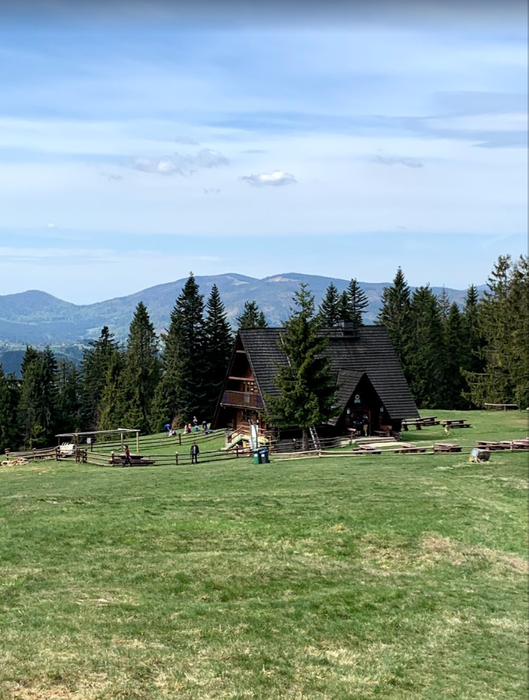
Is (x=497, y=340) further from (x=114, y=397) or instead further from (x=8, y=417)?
(x=8, y=417)

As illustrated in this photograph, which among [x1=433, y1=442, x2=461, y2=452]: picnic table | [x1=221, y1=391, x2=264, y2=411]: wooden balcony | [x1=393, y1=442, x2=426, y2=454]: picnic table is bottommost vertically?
[x1=393, y1=442, x2=426, y2=454]: picnic table

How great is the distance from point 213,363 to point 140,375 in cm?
1039

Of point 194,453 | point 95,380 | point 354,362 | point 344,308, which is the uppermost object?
point 344,308

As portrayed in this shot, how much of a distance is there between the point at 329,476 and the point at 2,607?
16825 mm

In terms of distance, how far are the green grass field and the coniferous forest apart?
4461 cm

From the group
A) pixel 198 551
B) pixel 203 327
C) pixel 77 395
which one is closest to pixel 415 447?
pixel 198 551

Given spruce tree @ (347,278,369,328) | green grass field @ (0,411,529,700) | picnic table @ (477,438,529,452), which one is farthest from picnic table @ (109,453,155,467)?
spruce tree @ (347,278,369,328)

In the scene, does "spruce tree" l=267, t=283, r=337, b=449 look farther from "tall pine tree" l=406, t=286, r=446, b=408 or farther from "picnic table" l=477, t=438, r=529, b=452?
"tall pine tree" l=406, t=286, r=446, b=408

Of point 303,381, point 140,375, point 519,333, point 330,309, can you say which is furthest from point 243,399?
point 330,309

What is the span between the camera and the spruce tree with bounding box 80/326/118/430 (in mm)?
93906

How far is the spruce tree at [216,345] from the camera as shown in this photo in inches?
2960

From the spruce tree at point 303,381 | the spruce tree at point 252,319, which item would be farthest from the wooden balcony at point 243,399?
the spruce tree at point 252,319

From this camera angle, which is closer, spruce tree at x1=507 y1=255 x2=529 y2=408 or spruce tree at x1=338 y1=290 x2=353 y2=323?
spruce tree at x1=507 y1=255 x2=529 y2=408

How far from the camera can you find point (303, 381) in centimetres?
3791
